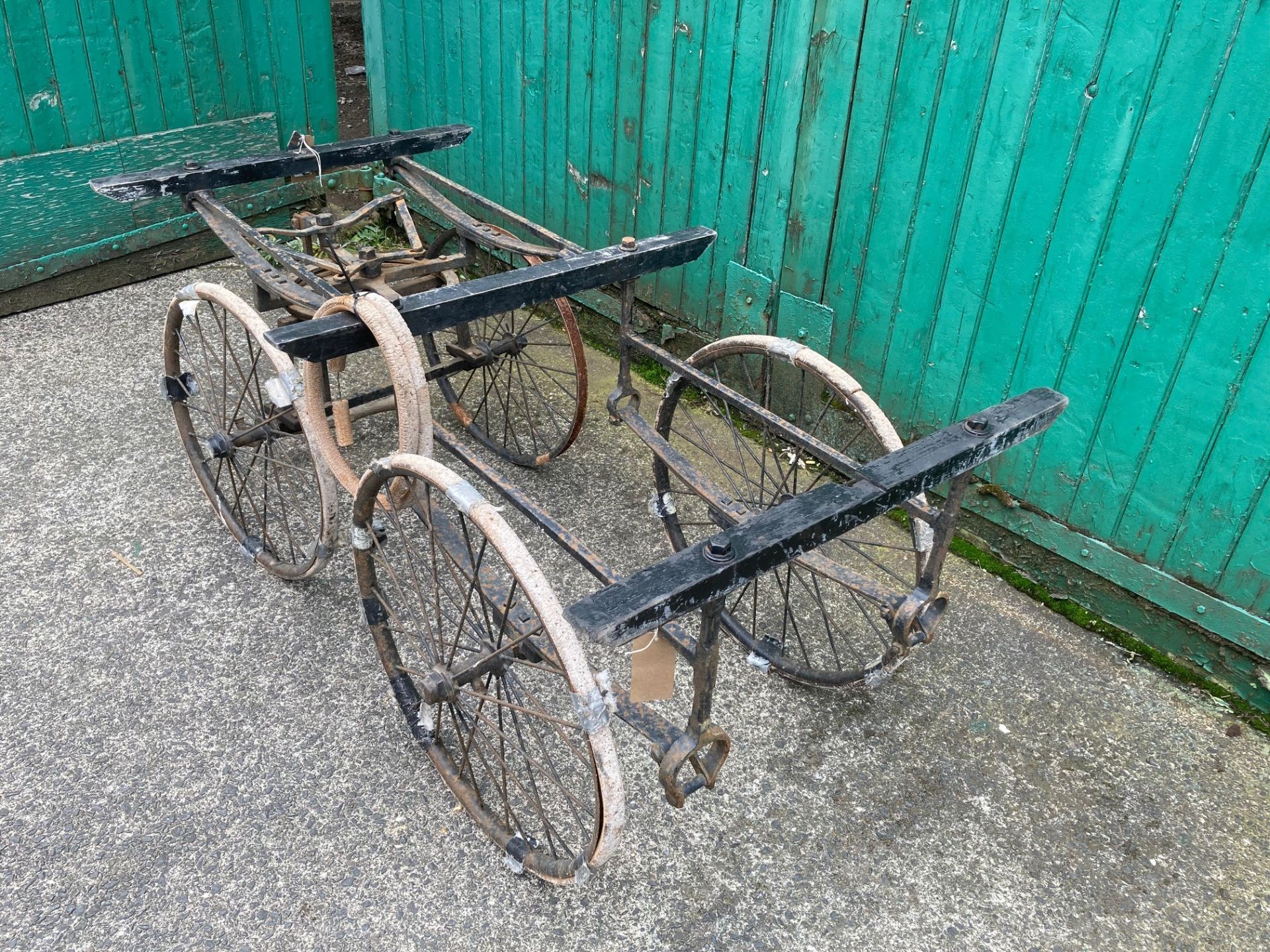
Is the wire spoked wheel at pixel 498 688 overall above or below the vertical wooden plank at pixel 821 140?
below

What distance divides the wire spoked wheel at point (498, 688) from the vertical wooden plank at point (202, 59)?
3388 mm

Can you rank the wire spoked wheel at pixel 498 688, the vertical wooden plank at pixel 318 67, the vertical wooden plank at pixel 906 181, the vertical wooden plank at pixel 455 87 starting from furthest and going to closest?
1. the vertical wooden plank at pixel 318 67
2. the vertical wooden plank at pixel 455 87
3. the vertical wooden plank at pixel 906 181
4. the wire spoked wheel at pixel 498 688

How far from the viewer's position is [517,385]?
4.40 meters

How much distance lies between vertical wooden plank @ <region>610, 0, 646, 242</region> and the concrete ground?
165 cm

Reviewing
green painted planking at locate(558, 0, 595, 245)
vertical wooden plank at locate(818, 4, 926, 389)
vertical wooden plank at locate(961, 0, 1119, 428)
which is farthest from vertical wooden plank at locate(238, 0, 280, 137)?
vertical wooden plank at locate(961, 0, 1119, 428)

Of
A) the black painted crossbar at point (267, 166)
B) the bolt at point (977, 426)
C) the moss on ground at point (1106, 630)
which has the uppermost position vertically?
the black painted crossbar at point (267, 166)

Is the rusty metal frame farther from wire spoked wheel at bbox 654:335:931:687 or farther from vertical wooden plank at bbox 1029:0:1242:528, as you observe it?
vertical wooden plank at bbox 1029:0:1242:528

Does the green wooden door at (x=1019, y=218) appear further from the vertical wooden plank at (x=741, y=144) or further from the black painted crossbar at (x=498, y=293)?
the black painted crossbar at (x=498, y=293)

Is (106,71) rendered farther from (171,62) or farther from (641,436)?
(641,436)

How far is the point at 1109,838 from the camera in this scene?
2639 mm

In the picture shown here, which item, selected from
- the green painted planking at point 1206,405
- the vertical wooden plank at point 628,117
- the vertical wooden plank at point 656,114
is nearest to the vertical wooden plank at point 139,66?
the vertical wooden plank at point 628,117

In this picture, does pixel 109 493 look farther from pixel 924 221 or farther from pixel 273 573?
pixel 924 221

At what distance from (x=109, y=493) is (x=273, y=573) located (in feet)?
2.90

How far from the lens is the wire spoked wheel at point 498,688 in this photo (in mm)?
2062
